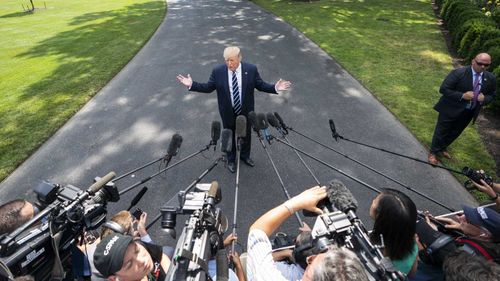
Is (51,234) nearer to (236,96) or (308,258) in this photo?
(308,258)

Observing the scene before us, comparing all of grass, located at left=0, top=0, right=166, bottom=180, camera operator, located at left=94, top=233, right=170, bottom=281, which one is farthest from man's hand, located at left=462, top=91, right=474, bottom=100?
grass, located at left=0, top=0, right=166, bottom=180

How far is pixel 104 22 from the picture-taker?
21.7 meters

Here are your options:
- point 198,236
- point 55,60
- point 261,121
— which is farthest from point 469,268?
point 55,60

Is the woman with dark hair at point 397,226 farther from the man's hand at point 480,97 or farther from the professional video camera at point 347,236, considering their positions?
the man's hand at point 480,97

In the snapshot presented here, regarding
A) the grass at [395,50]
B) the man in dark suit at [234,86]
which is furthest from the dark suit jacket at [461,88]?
the man in dark suit at [234,86]

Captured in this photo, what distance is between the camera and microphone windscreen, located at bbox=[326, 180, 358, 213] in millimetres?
2666

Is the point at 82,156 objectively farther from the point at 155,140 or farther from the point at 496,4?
the point at 496,4

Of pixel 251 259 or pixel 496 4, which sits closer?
pixel 251 259

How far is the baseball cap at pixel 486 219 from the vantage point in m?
3.31

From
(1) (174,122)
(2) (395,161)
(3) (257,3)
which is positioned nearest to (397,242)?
(2) (395,161)

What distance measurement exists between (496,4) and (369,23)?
19.4 ft

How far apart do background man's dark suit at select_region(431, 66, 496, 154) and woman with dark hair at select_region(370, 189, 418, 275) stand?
4432mm

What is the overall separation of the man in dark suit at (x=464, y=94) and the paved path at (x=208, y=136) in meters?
0.99

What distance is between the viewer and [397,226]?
286 centimetres
